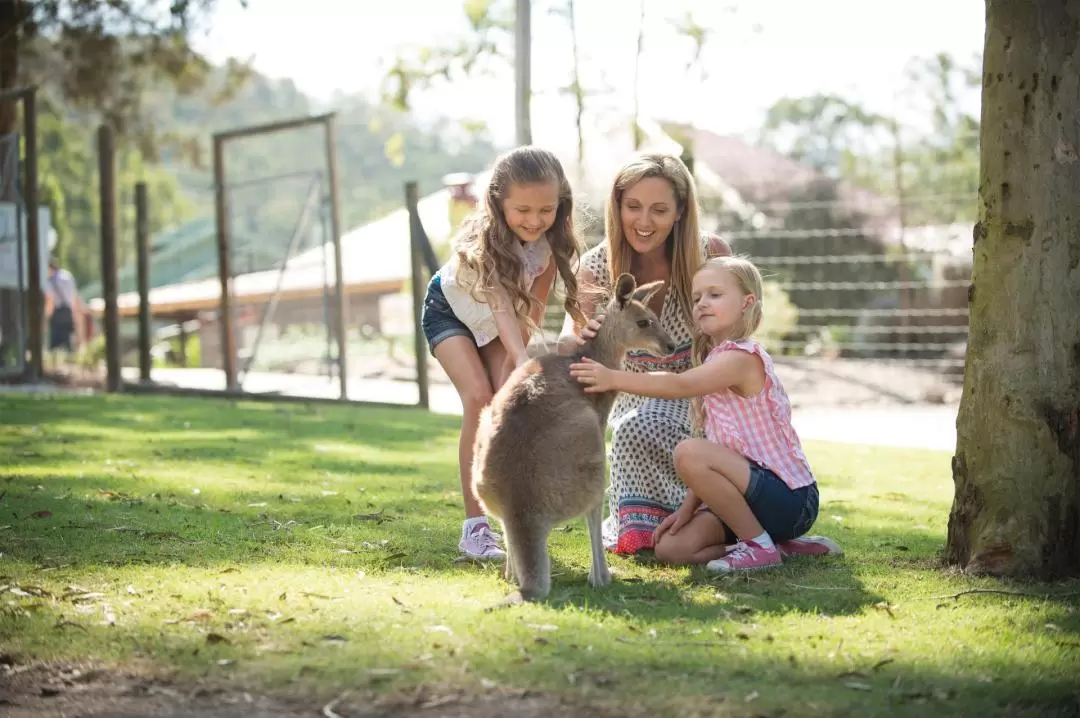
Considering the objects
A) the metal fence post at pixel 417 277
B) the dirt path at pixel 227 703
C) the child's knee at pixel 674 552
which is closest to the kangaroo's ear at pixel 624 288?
the child's knee at pixel 674 552

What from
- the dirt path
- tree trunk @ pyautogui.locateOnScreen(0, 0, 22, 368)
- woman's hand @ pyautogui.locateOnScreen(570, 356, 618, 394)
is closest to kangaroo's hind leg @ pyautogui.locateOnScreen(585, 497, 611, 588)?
woman's hand @ pyautogui.locateOnScreen(570, 356, 618, 394)

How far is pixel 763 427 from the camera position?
177 inches

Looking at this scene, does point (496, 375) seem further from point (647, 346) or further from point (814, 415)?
point (814, 415)

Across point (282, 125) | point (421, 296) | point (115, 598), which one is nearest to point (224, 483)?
point (115, 598)

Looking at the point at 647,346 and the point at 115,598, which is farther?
the point at 647,346

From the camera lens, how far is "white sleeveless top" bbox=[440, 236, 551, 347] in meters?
4.85

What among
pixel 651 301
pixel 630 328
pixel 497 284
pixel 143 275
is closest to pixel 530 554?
pixel 630 328

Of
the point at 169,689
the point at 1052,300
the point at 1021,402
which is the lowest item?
the point at 169,689

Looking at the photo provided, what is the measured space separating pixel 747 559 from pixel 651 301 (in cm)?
130

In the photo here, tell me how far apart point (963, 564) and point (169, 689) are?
2755 millimetres

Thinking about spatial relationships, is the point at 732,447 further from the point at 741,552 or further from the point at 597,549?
the point at 597,549

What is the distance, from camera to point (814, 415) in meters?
11.3

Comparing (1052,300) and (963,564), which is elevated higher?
(1052,300)

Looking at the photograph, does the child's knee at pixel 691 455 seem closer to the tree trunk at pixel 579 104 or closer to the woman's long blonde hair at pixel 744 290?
the woman's long blonde hair at pixel 744 290
